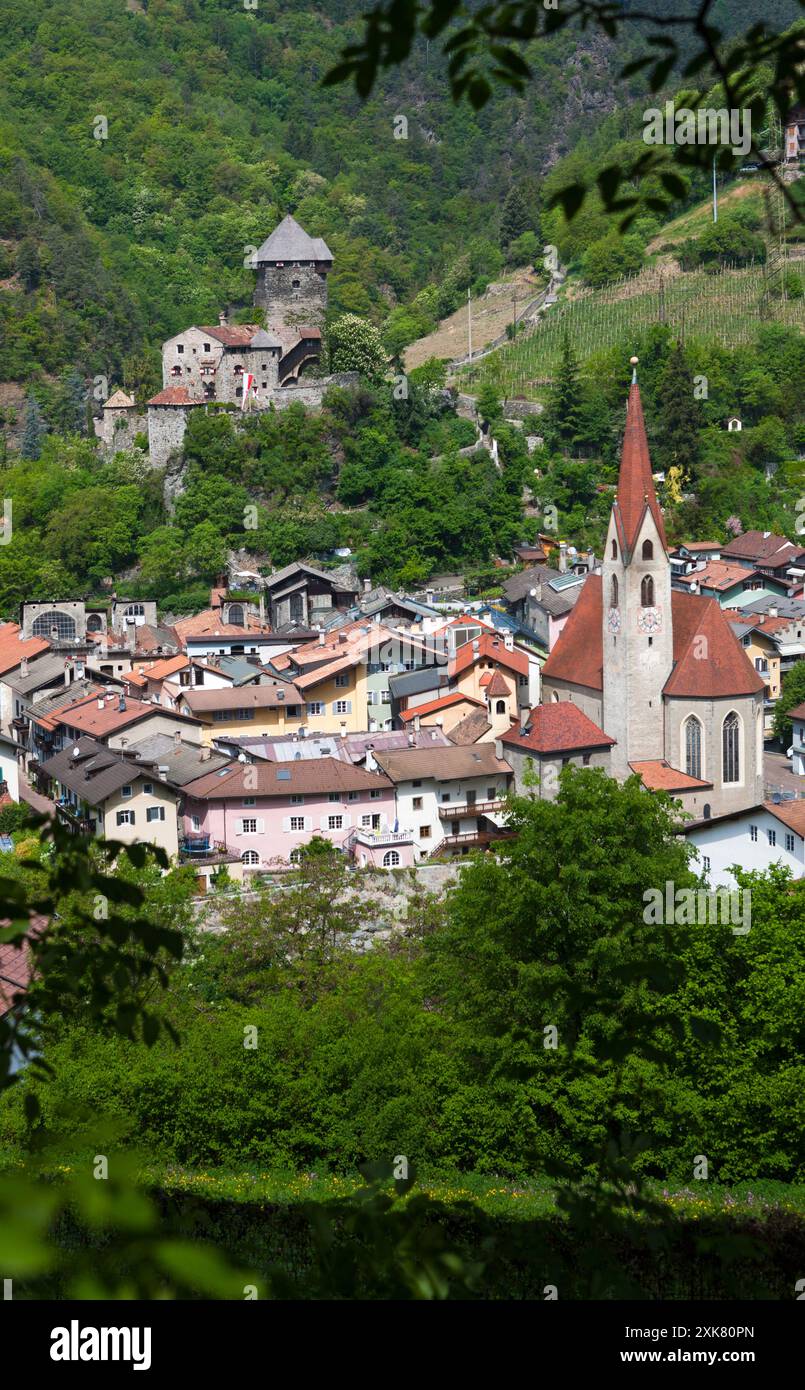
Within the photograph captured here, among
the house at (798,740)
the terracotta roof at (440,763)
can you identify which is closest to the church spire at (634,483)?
the terracotta roof at (440,763)

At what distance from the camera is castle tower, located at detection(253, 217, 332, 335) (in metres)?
72.9

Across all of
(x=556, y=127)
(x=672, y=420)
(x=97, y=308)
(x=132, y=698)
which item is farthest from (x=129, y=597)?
(x=556, y=127)

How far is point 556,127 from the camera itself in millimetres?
136375

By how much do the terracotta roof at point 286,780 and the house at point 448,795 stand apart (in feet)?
2.23

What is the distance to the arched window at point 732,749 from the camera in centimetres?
4128

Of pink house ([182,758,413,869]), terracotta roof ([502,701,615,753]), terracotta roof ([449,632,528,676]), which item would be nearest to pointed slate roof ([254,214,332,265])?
terracotta roof ([449,632,528,676])

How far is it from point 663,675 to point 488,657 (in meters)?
6.73

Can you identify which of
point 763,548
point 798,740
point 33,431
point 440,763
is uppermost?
point 33,431

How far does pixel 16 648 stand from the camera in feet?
179

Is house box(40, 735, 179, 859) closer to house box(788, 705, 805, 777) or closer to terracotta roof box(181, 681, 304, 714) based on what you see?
terracotta roof box(181, 681, 304, 714)

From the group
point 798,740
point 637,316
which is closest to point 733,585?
point 798,740

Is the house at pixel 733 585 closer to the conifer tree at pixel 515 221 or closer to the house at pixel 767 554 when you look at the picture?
the house at pixel 767 554

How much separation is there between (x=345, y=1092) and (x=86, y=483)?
48411 mm

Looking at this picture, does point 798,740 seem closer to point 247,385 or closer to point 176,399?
point 247,385
